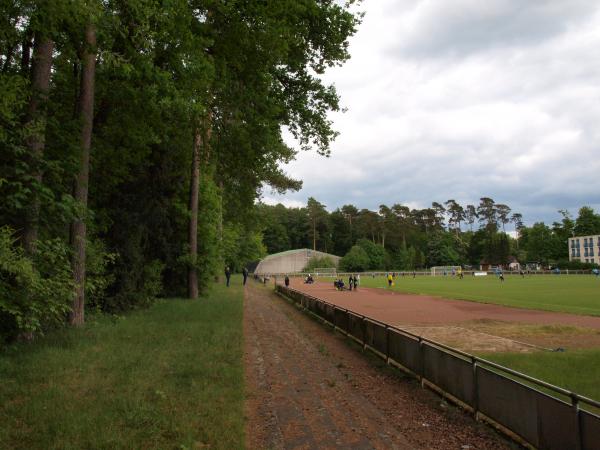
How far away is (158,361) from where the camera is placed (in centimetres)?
938

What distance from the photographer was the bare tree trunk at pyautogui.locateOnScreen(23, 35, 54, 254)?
838cm

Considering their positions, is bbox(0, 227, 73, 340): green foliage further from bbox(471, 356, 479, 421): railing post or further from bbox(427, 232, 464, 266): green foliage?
bbox(427, 232, 464, 266): green foliage

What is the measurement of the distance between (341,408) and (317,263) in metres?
95.6

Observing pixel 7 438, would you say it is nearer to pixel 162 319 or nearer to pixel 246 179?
pixel 162 319

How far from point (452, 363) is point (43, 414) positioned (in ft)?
19.6

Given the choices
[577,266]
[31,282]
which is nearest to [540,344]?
[31,282]

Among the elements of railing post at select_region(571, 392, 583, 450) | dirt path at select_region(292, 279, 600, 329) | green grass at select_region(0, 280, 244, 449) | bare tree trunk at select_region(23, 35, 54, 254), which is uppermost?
bare tree trunk at select_region(23, 35, 54, 254)

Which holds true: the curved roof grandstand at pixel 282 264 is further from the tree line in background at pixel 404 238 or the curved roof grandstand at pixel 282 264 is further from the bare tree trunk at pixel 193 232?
the bare tree trunk at pixel 193 232

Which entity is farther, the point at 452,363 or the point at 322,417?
the point at 452,363

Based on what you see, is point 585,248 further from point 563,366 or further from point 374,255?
point 563,366

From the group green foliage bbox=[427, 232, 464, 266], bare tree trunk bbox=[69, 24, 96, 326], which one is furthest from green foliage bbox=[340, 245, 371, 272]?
bare tree trunk bbox=[69, 24, 96, 326]

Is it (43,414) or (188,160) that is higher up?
(188,160)

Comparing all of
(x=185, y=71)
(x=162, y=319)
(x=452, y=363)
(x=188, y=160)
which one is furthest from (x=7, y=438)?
(x=188, y=160)

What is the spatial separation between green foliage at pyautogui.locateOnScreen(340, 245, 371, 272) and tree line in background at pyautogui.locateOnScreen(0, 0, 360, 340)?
83213 mm
